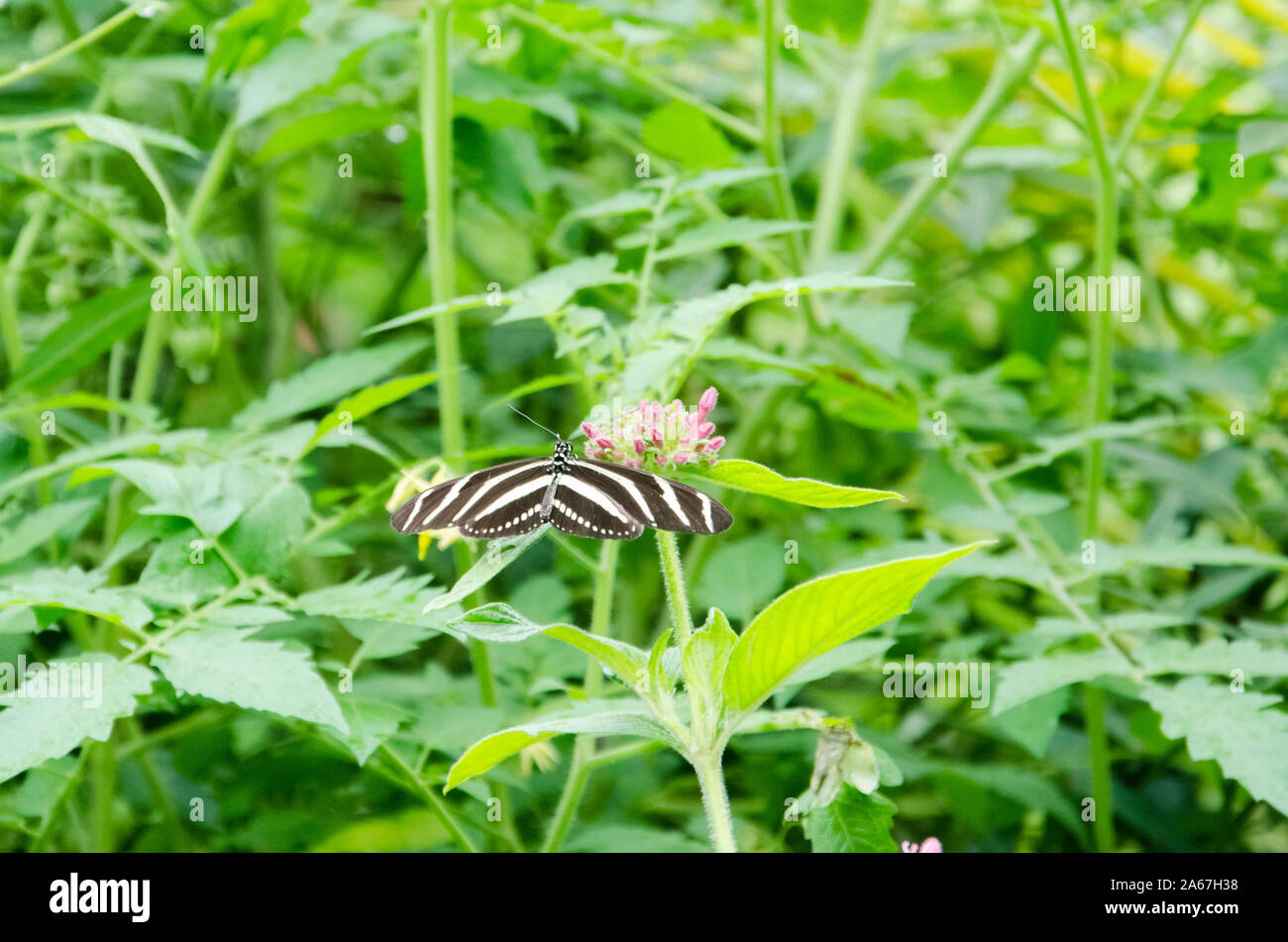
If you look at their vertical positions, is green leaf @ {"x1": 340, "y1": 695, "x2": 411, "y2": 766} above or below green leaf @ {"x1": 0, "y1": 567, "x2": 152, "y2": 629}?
Result: below

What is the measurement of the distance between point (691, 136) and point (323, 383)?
1.58ft

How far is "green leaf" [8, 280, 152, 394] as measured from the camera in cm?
114

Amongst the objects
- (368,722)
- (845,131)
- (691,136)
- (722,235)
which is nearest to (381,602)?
(368,722)

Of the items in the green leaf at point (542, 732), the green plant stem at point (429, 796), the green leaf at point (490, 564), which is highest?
the green leaf at point (490, 564)

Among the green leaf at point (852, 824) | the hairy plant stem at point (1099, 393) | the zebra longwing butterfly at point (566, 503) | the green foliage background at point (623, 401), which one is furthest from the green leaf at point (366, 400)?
the hairy plant stem at point (1099, 393)

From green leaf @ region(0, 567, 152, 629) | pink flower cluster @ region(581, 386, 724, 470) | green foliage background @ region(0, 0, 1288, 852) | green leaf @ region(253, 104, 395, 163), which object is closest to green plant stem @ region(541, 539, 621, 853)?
green foliage background @ region(0, 0, 1288, 852)

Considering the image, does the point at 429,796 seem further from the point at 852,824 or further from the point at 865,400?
the point at 865,400

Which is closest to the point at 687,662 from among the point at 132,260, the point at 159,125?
the point at 132,260

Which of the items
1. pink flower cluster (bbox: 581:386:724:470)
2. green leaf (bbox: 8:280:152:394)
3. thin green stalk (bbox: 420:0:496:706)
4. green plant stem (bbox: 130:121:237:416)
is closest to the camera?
pink flower cluster (bbox: 581:386:724:470)

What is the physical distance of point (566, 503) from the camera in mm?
617

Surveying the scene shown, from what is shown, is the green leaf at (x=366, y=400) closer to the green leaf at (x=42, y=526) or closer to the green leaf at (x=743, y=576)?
the green leaf at (x=42, y=526)

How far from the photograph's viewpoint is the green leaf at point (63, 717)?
0.64 meters

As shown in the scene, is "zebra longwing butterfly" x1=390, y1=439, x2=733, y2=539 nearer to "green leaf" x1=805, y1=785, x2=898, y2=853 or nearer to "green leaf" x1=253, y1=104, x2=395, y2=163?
"green leaf" x1=805, y1=785, x2=898, y2=853

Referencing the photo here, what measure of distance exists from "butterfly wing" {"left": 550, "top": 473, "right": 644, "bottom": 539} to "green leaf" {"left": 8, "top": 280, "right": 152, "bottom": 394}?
0.74 metres
